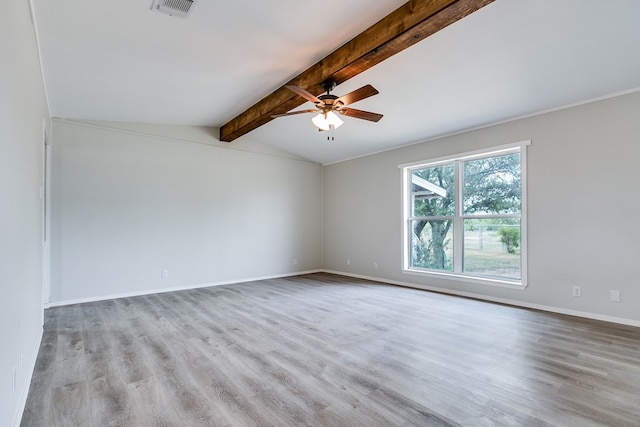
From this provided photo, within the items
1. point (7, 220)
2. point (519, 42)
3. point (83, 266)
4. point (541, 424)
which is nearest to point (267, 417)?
point (541, 424)

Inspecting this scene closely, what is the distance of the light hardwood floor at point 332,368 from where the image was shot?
1.90 metres

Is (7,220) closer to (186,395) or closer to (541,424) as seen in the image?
(186,395)

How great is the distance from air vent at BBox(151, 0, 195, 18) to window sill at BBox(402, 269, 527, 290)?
483 cm

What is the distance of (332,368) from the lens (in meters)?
2.48

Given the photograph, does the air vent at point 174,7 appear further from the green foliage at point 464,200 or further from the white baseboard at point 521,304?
the white baseboard at point 521,304

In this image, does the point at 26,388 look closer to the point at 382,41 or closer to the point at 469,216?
the point at 382,41

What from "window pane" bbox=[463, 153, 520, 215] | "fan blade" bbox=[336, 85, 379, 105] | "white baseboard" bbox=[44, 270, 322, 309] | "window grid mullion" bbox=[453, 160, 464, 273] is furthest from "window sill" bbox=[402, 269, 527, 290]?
"fan blade" bbox=[336, 85, 379, 105]

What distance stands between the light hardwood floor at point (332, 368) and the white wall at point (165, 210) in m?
0.78

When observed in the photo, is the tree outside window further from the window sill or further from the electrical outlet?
the electrical outlet

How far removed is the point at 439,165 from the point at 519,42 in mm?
2626

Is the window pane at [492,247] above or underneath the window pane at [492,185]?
underneath

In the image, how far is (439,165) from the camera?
17.6ft

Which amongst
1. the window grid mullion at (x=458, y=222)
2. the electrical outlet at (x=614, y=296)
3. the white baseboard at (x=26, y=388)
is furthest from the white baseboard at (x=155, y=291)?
the electrical outlet at (x=614, y=296)

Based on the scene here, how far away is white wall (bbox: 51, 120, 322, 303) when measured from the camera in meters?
4.48
